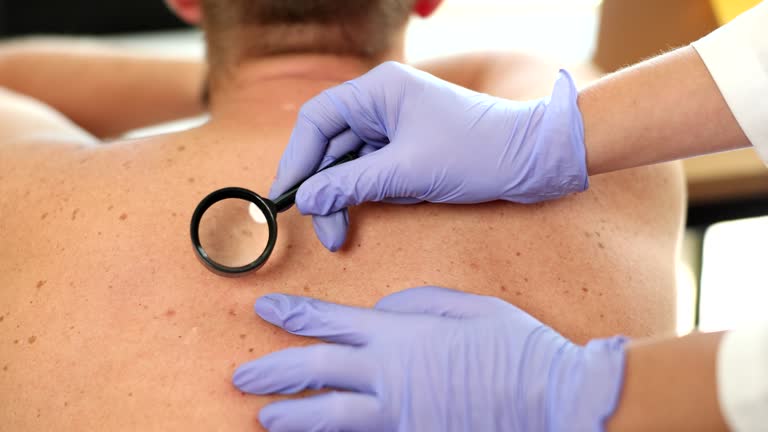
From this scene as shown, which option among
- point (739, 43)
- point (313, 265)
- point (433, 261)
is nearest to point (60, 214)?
point (313, 265)

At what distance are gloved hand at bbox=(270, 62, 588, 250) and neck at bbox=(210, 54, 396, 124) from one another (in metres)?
0.11

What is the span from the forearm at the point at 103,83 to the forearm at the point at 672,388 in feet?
4.95

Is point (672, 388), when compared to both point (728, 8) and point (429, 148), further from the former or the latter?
point (728, 8)

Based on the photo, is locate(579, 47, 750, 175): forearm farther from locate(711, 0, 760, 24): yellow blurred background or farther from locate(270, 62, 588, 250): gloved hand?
locate(711, 0, 760, 24): yellow blurred background

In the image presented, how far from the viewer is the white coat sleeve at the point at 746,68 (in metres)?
0.96

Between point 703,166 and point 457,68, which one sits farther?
point 703,166

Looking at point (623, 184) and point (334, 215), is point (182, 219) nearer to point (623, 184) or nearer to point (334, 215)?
point (334, 215)

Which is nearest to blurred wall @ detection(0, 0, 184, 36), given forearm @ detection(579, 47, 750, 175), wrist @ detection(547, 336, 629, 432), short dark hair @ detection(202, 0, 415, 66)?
short dark hair @ detection(202, 0, 415, 66)

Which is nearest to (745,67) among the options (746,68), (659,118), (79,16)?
(746,68)

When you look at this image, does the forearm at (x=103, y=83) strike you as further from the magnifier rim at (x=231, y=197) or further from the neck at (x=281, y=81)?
the magnifier rim at (x=231, y=197)

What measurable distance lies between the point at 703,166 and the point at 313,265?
1.08 meters

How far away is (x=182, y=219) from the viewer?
96 centimetres

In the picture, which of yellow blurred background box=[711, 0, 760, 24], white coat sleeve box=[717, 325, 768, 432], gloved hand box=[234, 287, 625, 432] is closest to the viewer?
white coat sleeve box=[717, 325, 768, 432]

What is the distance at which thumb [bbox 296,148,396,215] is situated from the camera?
95cm
